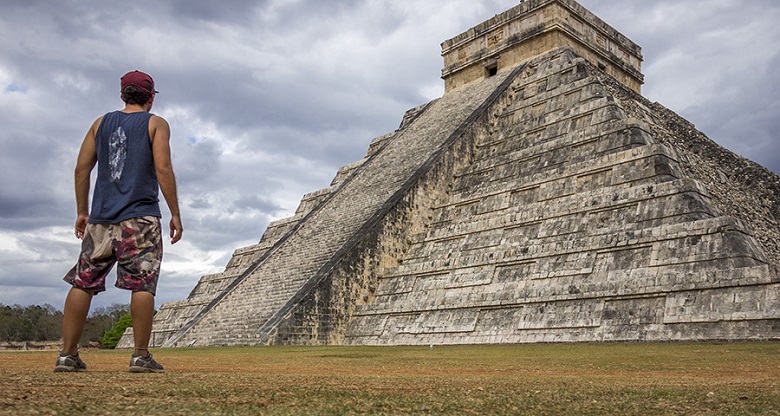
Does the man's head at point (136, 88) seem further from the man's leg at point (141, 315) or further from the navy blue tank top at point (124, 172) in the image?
the man's leg at point (141, 315)

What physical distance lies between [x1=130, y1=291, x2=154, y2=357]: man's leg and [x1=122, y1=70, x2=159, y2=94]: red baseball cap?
Result: 1.51 meters

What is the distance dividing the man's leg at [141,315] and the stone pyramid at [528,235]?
8.15 m

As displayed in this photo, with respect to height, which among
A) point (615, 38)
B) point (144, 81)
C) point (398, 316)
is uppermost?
point (615, 38)

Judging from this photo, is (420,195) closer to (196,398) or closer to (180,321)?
(180,321)

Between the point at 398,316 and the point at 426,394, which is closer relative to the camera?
A: the point at 426,394

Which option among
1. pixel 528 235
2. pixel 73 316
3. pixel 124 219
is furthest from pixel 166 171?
pixel 528 235

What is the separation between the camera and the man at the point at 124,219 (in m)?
4.37

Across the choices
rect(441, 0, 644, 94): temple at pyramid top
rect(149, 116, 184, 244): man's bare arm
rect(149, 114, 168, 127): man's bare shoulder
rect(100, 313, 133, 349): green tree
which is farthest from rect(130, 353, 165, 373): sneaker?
rect(100, 313, 133, 349): green tree

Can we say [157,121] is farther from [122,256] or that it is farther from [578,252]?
[578,252]

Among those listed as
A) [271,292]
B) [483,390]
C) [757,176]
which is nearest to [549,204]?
[271,292]

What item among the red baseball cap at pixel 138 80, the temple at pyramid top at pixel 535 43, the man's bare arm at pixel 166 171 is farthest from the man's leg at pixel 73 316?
the temple at pyramid top at pixel 535 43

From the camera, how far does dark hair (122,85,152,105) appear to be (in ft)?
15.8

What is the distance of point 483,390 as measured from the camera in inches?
155

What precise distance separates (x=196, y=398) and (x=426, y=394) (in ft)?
4.02
